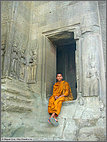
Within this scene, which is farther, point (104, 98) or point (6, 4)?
point (6, 4)

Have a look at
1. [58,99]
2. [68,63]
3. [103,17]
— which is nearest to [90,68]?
[58,99]

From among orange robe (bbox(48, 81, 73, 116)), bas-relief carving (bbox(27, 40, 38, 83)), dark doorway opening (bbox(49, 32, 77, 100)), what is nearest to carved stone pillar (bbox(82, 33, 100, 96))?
orange robe (bbox(48, 81, 73, 116))

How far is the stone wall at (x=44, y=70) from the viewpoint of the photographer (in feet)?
18.7

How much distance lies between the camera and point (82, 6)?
7141 millimetres

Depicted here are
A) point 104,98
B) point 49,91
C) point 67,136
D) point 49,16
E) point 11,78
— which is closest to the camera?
point 67,136

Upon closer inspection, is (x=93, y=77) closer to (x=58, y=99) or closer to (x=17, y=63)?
(x=58, y=99)

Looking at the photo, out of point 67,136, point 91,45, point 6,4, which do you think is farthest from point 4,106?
point 6,4

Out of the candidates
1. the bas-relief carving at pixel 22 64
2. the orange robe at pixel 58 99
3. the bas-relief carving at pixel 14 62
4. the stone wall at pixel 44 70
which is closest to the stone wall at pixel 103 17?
the stone wall at pixel 44 70

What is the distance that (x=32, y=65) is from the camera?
7.25m

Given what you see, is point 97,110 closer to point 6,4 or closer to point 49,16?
point 49,16

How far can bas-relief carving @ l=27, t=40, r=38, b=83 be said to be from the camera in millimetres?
7078

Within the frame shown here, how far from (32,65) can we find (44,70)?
52 cm

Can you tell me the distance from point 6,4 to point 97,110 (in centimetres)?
503

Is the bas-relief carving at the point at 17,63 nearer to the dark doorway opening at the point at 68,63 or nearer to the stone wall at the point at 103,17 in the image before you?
the dark doorway opening at the point at 68,63
